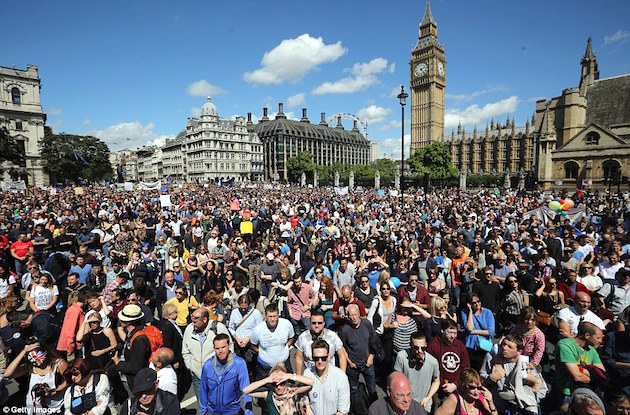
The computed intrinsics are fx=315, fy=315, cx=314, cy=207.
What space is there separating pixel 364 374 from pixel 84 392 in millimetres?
3527

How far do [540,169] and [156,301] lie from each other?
52920 mm

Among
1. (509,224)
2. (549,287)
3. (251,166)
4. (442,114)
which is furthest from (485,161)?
(549,287)

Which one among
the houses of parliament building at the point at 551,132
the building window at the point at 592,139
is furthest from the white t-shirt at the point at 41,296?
the building window at the point at 592,139

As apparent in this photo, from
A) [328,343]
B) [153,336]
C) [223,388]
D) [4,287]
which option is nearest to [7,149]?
[4,287]

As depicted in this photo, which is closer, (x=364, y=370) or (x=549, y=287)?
(x=364, y=370)

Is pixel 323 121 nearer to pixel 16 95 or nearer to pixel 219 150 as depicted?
pixel 219 150

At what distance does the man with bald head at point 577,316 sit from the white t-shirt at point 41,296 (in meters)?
8.64

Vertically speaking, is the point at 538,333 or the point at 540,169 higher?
the point at 540,169

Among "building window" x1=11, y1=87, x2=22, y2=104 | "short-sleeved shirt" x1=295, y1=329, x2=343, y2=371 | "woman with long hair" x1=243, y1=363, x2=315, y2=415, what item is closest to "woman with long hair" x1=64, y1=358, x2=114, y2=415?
"woman with long hair" x1=243, y1=363, x2=315, y2=415

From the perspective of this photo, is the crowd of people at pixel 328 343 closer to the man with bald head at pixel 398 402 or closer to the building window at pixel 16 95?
the man with bald head at pixel 398 402

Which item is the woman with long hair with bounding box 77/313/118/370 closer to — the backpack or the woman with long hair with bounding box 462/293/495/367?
the backpack

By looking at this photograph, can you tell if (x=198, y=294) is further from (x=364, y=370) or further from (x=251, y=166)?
(x=251, y=166)

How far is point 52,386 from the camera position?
12.2 feet

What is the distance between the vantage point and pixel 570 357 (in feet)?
12.1
